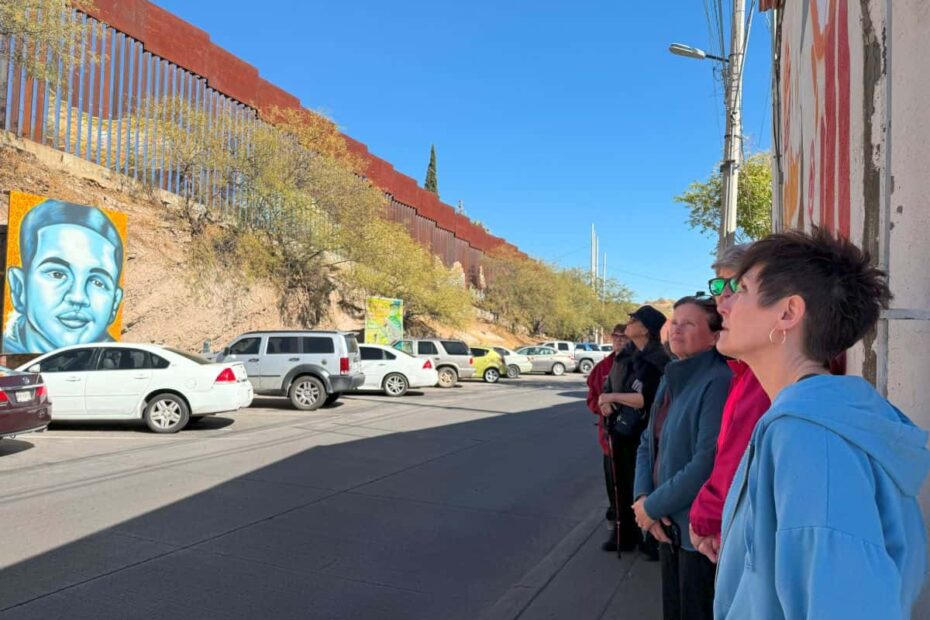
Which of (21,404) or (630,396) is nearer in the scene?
(630,396)

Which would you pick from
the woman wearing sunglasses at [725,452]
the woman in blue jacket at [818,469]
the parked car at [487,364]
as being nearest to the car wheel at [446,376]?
the parked car at [487,364]

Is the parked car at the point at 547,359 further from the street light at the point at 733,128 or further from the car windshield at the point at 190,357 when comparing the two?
the car windshield at the point at 190,357

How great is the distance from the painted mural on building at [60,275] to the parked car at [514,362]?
53.5 ft

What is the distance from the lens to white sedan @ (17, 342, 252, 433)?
11.1 metres

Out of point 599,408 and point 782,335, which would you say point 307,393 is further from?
point 782,335

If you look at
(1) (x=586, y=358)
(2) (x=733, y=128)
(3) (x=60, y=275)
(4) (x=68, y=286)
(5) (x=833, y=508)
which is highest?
(2) (x=733, y=128)

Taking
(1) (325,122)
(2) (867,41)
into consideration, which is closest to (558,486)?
(2) (867,41)

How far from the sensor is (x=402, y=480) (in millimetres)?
7887

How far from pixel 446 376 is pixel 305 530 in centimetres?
1807

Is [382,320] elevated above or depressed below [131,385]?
above

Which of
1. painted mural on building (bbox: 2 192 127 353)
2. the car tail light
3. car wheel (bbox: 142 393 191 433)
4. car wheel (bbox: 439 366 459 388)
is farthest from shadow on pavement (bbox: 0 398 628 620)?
car wheel (bbox: 439 366 459 388)

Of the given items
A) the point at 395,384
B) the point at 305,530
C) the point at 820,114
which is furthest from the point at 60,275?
the point at 820,114

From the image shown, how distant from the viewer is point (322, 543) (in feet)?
17.8

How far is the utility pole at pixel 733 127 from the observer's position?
12516mm
